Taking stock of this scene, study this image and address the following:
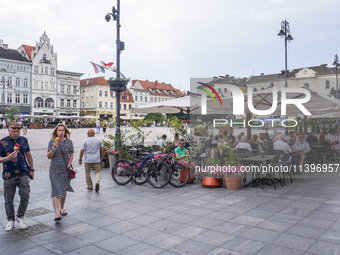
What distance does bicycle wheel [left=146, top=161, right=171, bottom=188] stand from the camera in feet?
29.1

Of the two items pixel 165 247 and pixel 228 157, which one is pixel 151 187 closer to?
pixel 228 157

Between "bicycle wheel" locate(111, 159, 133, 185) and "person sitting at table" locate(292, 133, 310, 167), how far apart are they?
504 cm

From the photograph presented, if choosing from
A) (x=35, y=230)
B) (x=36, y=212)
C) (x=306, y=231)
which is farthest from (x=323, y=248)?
(x=36, y=212)

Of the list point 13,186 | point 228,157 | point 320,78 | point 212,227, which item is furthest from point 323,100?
point 320,78

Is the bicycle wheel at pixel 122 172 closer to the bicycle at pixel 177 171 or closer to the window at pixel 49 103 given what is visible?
the bicycle at pixel 177 171

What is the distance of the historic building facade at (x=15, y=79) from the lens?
67312mm

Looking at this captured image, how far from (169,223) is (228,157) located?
3.47m

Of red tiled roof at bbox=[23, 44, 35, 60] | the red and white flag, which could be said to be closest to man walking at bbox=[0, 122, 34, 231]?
the red and white flag

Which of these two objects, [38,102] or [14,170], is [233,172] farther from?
[38,102]

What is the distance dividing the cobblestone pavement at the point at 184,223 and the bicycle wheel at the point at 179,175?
0.35m

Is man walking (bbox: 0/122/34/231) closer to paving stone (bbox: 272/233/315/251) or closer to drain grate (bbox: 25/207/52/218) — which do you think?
drain grate (bbox: 25/207/52/218)

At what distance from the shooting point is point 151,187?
352 inches

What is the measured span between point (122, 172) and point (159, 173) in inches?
45.7

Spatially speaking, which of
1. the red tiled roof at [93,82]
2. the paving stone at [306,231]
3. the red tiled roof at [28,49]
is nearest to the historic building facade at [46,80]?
the red tiled roof at [28,49]
